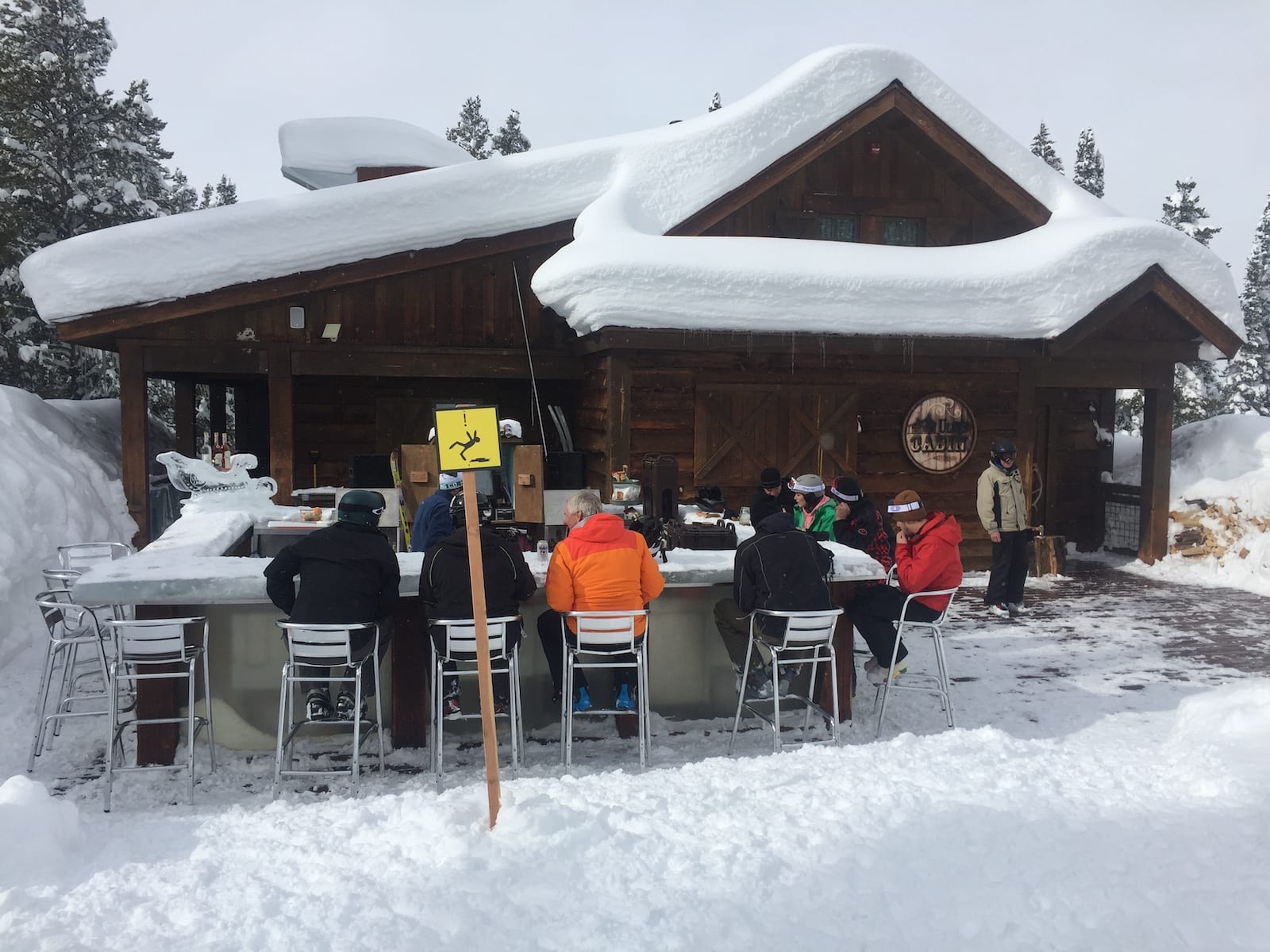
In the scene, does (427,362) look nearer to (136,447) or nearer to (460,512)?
(136,447)

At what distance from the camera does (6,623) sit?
795cm

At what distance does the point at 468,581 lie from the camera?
516 cm

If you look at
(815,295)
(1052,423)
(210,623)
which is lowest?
(210,623)

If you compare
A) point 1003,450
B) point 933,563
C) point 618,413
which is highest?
point 618,413

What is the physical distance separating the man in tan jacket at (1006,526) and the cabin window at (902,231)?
437cm

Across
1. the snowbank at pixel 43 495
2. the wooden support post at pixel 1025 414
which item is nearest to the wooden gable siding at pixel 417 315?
the snowbank at pixel 43 495

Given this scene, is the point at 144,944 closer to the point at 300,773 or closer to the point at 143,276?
the point at 300,773

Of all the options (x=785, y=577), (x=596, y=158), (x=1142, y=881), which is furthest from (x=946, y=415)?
(x=1142, y=881)

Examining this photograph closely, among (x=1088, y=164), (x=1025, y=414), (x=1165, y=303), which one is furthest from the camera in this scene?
(x=1088, y=164)

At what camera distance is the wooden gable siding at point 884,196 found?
492 inches

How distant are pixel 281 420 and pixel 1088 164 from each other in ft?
118

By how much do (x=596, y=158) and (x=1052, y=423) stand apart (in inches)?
299

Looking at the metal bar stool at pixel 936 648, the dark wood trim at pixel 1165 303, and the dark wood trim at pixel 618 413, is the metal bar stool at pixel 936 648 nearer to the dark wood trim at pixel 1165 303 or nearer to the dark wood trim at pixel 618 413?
the dark wood trim at pixel 618 413

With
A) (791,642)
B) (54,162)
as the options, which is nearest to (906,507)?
(791,642)
